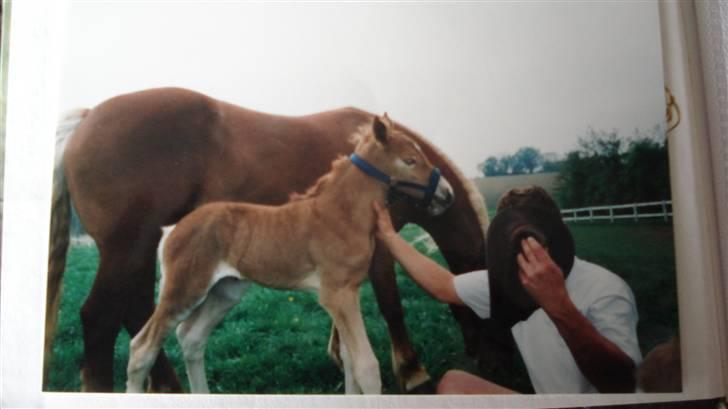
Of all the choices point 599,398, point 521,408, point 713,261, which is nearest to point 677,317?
point 713,261

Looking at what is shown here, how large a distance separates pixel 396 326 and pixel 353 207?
0.28 m

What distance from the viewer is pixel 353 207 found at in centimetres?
144

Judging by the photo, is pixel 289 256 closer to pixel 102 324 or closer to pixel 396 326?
pixel 396 326

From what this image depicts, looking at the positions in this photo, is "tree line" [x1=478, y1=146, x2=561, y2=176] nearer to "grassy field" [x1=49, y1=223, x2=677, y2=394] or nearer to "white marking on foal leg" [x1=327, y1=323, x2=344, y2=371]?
"grassy field" [x1=49, y1=223, x2=677, y2=394]

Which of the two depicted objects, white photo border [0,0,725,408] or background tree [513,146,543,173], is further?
background tree [513,146,543,173]

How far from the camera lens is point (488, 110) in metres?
1.50

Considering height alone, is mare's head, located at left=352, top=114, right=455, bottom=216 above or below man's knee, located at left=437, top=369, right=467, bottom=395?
above

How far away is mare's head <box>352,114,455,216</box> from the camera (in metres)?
1.46

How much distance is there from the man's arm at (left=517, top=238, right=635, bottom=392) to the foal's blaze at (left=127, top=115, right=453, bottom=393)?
0.88 feet

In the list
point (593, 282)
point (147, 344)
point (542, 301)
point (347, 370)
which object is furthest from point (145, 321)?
point (593, 282)

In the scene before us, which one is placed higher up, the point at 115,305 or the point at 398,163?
the point at 398,163

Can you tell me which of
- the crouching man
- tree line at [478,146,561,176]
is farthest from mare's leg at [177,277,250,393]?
tree line at [478,146,561,176]

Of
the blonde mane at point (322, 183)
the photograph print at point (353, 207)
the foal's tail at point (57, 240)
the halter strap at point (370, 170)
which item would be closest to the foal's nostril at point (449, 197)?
the photograph print at point (353, 207)

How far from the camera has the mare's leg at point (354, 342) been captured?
140 cm
